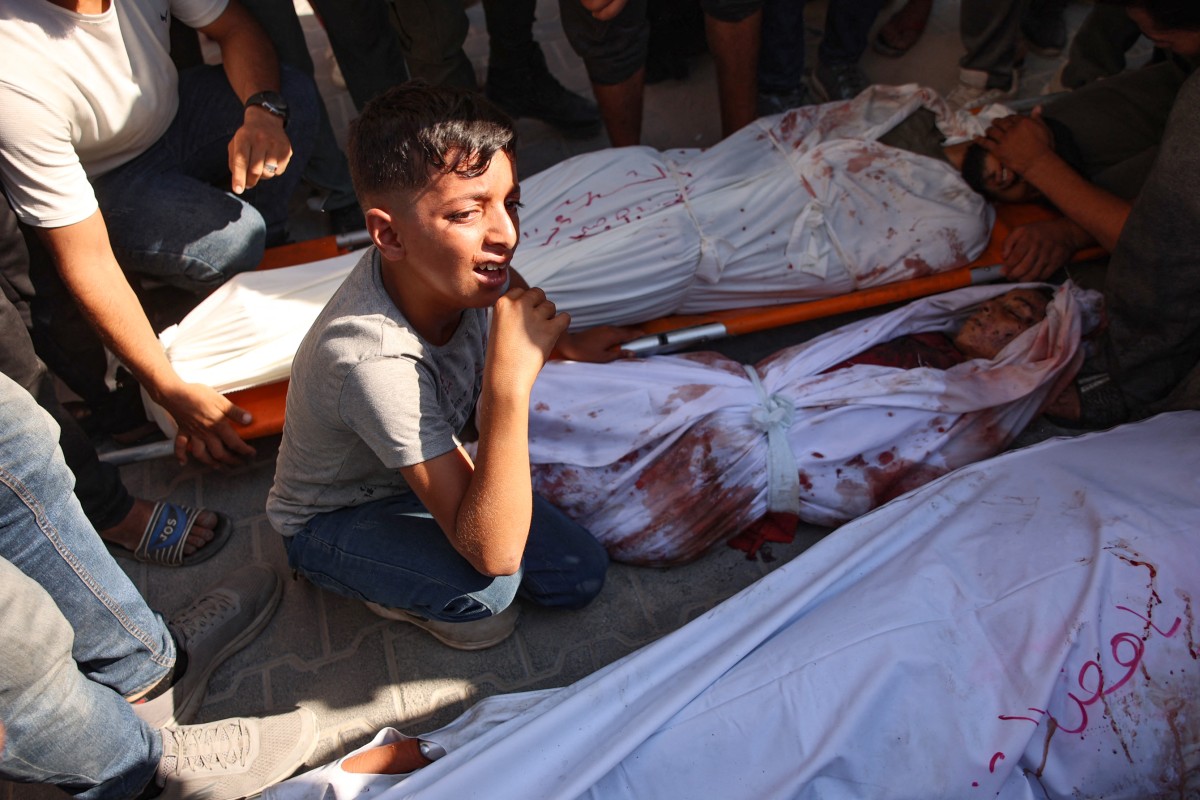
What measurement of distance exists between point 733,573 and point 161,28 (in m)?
2.22

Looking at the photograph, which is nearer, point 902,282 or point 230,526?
point 230,526

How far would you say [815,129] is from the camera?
2.90 m

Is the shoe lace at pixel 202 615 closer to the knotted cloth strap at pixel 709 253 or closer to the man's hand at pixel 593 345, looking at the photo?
the man's hand at pixel 593 345

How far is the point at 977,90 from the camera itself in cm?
374

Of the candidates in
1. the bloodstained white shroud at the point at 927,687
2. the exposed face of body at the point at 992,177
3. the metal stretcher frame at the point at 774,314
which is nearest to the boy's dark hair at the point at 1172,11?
the exposed face of body at the point at 992,177

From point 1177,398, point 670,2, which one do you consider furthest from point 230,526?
point 670,2

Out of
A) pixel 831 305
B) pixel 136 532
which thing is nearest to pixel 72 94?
pixel 136 532

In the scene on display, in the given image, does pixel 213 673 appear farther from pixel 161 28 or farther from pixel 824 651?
pixel 161 28

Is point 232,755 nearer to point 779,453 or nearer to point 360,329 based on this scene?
point 360,329

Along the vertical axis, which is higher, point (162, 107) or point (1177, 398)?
point (162, 107)

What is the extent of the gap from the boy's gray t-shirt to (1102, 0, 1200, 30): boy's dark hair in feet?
6.40

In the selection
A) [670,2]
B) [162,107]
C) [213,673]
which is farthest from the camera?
[670,2]

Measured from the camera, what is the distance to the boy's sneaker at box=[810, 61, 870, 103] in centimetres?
374

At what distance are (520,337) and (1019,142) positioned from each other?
194 cm
